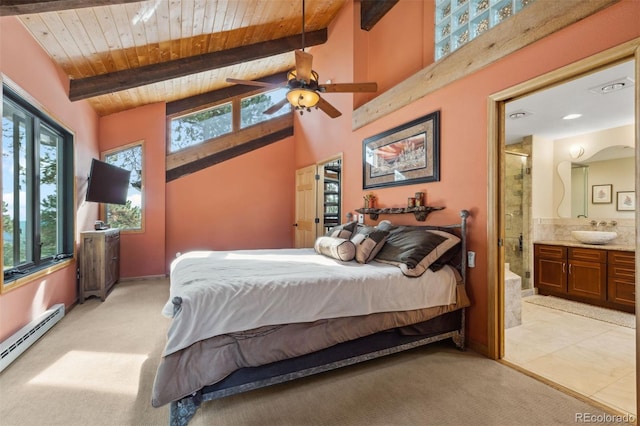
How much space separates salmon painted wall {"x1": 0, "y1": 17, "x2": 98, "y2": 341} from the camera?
8.29 feet

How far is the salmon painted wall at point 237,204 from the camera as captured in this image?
5.77 meters

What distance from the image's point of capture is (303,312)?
1.96 meters

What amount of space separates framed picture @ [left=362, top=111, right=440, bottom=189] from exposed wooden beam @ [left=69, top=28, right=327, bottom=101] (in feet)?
7.20

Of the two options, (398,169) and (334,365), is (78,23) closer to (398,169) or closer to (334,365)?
(398,169)

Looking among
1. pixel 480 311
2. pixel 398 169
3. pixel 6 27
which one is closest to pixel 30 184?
pixel 6 27

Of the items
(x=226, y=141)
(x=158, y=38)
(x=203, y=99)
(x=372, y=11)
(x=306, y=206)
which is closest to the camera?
(x=158, y=38)

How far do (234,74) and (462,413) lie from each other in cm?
563

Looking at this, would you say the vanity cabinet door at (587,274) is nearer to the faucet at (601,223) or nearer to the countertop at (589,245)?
the countertop at (589,245)

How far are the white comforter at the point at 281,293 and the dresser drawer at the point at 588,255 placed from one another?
9.45 ft

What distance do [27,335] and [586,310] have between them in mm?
5970

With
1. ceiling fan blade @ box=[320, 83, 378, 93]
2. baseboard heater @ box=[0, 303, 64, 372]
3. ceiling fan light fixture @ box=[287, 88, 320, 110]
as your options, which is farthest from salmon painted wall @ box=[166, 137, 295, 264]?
ceiling fan blade @ box=[320, 83, 378, 93]

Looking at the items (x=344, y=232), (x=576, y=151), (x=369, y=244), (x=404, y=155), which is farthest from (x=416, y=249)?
(x=576, y=151)
